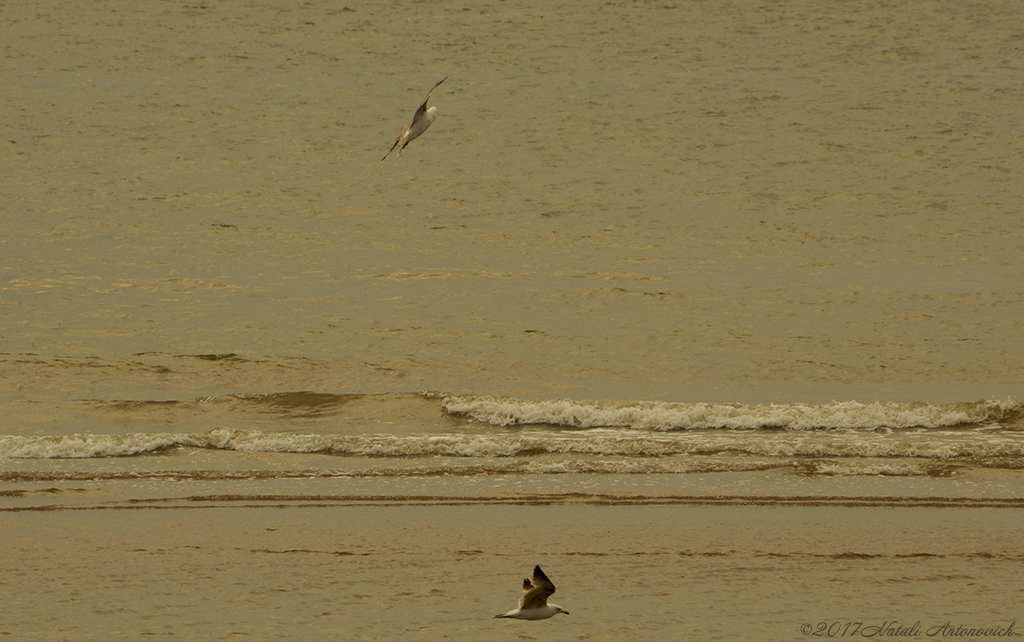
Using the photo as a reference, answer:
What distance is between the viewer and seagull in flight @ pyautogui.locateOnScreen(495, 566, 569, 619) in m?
5.01

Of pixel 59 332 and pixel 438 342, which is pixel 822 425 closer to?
pixel 438 342

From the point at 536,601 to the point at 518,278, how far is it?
9.38 m

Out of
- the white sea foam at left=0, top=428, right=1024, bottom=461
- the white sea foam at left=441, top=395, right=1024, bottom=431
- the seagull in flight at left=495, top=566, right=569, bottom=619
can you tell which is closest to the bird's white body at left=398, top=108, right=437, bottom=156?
the white sea foam at left=0, top=428, right=1024, bottom=461

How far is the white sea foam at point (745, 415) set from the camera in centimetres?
926

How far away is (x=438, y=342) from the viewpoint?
476 inches

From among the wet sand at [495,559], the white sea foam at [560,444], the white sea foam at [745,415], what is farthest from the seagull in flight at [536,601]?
the white sea foam at [745,415]

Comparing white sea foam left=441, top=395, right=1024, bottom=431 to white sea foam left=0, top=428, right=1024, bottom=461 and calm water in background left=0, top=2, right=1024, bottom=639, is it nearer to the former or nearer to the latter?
calm water in background left=0, top=2, right=1024, bottom=639

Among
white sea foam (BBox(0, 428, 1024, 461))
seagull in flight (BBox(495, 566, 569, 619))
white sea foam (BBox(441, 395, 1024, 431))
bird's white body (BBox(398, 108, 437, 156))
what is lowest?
seagull in flight (BBox(495, 566, 569, 619))

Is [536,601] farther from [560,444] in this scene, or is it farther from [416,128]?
→ [416,128]

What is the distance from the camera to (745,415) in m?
9.34

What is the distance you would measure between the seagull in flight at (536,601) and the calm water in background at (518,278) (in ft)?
1.58

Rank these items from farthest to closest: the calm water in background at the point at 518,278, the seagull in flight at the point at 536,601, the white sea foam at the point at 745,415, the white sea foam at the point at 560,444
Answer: the white sea foam at the point at 745,415 → the white sea foam at the point at 560,444 → the calm water in background at the point at 518,278 → the seagull in flight at the point at 536,601

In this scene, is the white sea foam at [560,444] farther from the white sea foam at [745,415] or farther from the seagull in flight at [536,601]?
the seagull in flight at [536,601]

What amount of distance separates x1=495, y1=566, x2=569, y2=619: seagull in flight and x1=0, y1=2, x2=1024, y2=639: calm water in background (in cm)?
48
